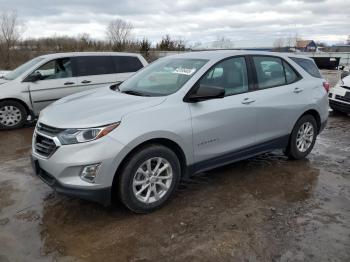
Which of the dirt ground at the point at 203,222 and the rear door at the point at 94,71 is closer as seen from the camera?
the dirt ground at the point at 203,222

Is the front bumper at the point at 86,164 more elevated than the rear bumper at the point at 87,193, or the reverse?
the front bumper at the point at 86,164

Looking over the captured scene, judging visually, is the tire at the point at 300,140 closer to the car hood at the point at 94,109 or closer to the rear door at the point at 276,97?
the rear door at the point at 276,97

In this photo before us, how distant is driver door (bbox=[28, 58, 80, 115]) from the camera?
26.3 ft

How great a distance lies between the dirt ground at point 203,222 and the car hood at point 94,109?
1.01 metres

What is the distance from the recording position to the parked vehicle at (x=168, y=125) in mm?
3535

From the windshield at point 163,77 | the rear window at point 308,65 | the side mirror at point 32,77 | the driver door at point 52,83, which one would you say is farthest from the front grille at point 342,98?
the side mirror at point 32,77

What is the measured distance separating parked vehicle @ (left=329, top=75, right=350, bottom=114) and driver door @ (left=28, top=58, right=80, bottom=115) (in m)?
6.47

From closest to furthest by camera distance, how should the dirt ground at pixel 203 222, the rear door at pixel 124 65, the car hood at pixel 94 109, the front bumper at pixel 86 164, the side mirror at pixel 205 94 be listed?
the dirt ground at pixel 203 222 < the front bumper at pixel 86 164 < the car hood at pixel 94 109 < the side mirror at pixel 205 94 < the rear door at pixel 124 65

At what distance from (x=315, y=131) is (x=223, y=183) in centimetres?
201

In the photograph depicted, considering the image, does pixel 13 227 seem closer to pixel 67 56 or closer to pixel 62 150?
pixel 62 150

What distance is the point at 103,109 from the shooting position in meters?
3.84

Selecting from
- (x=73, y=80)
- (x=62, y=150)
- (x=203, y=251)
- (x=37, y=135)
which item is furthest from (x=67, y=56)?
(x=203, y=251)

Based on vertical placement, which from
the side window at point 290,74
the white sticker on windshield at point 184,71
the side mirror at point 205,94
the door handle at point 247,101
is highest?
the white sticker on windshield at point 184,71

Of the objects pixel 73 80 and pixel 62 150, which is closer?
pixel 62 150
